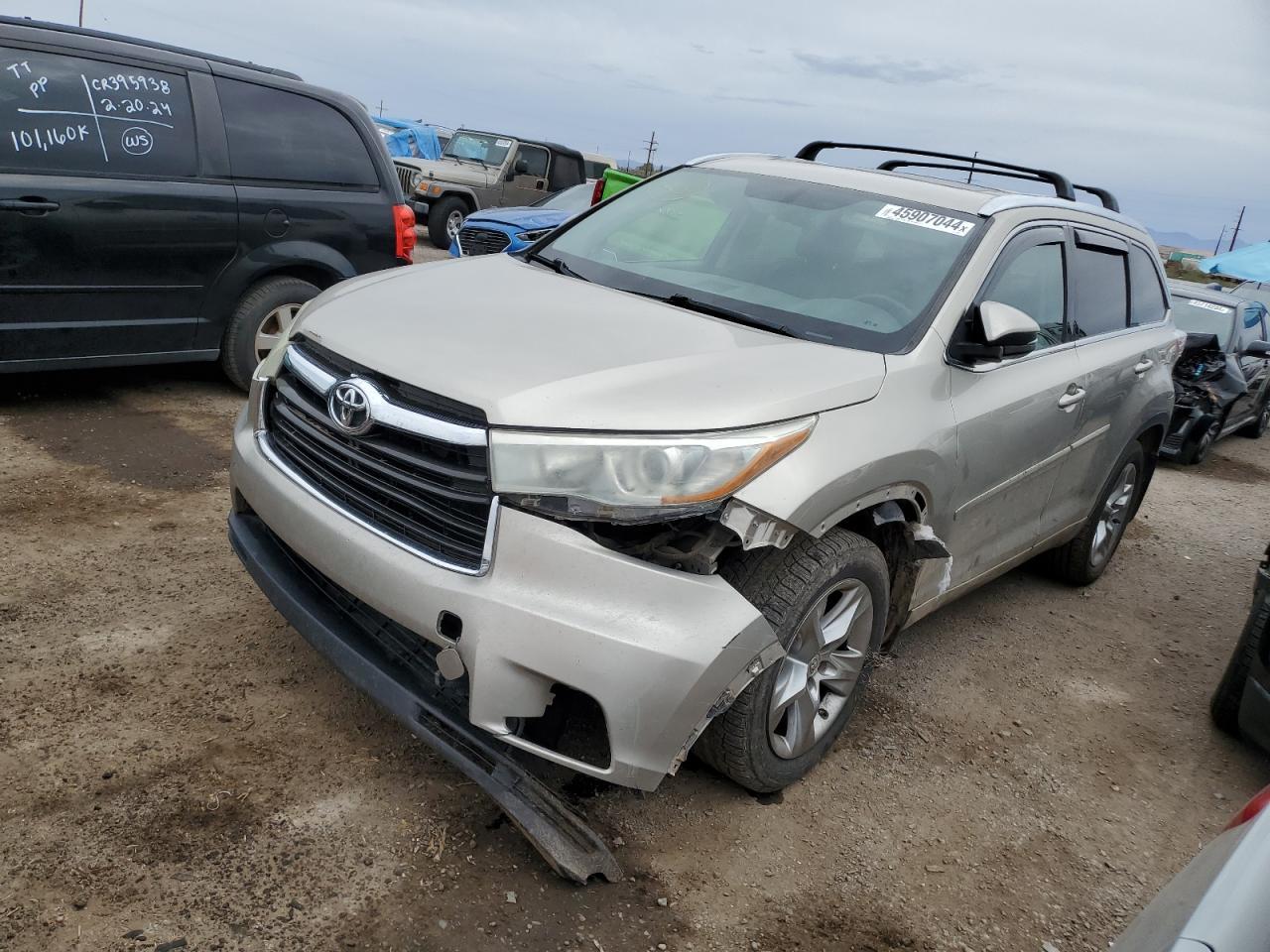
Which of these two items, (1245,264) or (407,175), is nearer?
(407,175)

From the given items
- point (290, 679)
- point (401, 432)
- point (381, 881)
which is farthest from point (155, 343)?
point (381, 881)

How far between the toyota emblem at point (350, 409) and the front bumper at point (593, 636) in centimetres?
40

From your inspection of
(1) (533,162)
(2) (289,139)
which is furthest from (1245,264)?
(2) (289,139)

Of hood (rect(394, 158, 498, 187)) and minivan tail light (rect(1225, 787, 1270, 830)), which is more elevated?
minivan tail light (rect(1225, 787, 1270, 830))

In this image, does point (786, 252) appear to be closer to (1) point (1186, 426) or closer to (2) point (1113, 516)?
(2) point (1113, 516)

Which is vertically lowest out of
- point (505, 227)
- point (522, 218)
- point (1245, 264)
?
point (505, 227)

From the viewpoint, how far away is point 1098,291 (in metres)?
4.43

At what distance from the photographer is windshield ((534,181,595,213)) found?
45.9ft

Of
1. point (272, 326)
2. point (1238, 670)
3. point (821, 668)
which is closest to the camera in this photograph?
point (821, 668)

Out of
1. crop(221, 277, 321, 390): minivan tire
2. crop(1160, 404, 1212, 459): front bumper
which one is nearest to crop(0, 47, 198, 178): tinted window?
crop(221, 277, 321, 390): minivan tire

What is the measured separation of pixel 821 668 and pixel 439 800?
117cm

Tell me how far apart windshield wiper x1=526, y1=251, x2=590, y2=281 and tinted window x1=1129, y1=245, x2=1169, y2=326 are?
9.05 ft

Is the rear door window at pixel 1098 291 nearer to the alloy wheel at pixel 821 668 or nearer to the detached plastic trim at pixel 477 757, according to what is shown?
the alloy wheel at pixel 821 668

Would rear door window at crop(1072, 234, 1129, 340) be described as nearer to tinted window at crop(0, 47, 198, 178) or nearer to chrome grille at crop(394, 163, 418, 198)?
tinted window at crop(0, 47, 198, 178)
